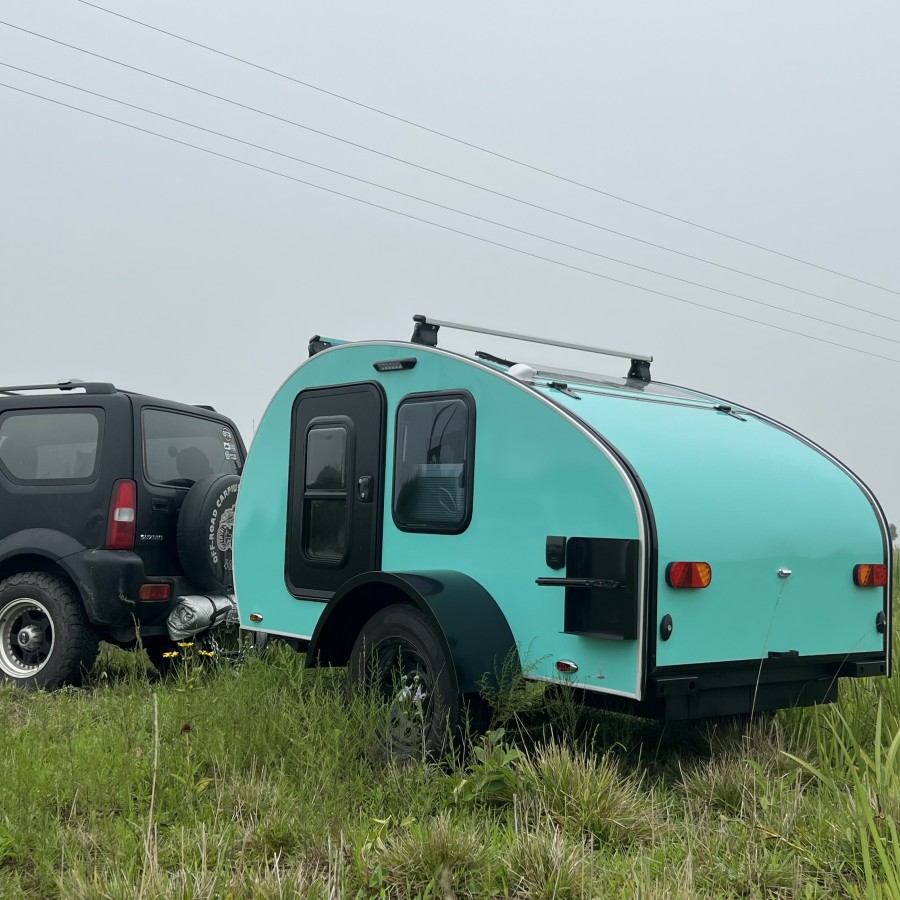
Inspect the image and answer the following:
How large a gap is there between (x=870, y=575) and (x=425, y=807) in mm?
2815

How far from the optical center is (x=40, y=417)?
860 centimetres

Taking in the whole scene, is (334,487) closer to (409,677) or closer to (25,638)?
(409,677)

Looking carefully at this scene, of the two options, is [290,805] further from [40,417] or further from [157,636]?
[40,417]

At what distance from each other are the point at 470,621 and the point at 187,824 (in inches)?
62.3

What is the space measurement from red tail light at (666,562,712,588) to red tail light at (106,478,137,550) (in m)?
4.44

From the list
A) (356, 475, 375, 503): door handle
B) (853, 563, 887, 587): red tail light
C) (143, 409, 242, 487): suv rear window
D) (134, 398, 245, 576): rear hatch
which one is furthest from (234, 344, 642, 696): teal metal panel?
(143, 409, 242, 487): suv rear window

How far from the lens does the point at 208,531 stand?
26.9ft

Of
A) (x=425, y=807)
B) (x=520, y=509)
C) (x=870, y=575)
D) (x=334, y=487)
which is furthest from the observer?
(x=334, y=487)

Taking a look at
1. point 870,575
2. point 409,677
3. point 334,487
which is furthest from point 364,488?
point 870,575

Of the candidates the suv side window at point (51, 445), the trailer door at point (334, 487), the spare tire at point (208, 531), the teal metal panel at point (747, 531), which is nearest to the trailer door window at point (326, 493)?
the trailer door at point (334, 487)

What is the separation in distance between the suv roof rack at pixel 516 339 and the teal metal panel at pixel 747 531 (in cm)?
94

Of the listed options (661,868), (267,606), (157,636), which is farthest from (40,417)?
(661,868)

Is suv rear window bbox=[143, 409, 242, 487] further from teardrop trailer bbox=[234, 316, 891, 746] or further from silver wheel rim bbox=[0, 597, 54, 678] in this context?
teardrop trailer bbox=[234, 316, 891, 746]

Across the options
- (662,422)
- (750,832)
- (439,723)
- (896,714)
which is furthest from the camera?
(896,714)
